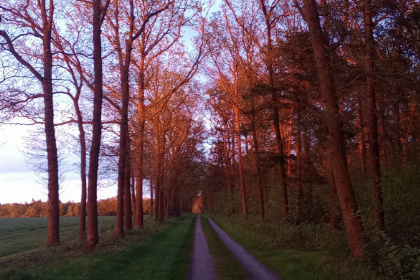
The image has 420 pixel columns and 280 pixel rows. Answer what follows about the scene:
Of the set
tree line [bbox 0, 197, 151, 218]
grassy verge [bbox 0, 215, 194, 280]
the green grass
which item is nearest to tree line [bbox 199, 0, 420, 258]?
grassy verge [bbox 0, 215, 194, 280]

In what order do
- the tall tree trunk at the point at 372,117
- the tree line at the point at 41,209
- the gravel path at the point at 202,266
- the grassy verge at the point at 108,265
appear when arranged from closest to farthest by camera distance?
the grassy verge at the point at 108,265, the gravel path at the point at 202,266, the tall tree trunk at the point at 372,117, the tree line at the point at 41,209

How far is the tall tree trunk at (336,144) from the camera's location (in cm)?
1034

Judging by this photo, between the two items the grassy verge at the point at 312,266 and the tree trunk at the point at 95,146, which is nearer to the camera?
the grassy verge at the point at 312,266

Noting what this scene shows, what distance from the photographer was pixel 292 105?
19000 mm

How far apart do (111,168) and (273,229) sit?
1327 centimetres

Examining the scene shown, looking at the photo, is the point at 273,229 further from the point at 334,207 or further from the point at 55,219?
the point at 55,219

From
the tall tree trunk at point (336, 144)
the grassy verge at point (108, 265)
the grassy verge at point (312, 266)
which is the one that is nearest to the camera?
the grassy verge at point (312, 266)

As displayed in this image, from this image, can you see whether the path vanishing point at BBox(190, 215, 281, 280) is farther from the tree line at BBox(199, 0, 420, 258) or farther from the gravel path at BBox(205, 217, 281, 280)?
the tree line at BBox(199, 0, 420, 258)

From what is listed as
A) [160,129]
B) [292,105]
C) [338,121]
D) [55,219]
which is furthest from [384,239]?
[160,129]

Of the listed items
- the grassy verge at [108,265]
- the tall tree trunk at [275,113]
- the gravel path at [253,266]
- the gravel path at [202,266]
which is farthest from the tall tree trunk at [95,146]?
the tall tree trunk at [275,113]

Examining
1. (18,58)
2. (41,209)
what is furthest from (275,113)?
(41,209)

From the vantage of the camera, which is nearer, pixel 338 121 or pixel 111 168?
pixel 338 121

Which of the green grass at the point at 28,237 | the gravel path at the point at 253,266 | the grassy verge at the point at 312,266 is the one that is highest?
the grassy verge at the point at 312,266

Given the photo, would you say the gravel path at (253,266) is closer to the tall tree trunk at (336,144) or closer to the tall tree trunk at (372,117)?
the tall tree trunk at (336,144)
